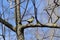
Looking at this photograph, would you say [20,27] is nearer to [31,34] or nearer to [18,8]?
[18,8]

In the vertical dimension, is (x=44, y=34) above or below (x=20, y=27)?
below

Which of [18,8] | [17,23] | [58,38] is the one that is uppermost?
[18,8]

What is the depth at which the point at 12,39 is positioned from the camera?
508 centimetres

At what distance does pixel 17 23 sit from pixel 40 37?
206cm

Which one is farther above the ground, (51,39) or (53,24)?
(53,24)

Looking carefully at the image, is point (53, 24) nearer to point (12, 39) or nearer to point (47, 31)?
point (12, 39)

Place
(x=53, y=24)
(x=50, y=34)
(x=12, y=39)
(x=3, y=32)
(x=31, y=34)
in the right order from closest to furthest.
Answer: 1. (x=53, y=24)
2. (x=3, y=32)
3. (x=12, y=39)
4. (x=50, y=34)
5. (x=31, y=34)

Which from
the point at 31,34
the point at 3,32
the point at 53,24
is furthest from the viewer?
the point at 31,34

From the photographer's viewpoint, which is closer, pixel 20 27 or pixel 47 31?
pixel 20 27

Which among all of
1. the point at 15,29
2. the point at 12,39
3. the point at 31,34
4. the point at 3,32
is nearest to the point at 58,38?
the point at 31,34

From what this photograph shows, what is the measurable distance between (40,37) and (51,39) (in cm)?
24

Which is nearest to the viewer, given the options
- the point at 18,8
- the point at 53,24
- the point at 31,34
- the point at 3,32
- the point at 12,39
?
the point at 53,24

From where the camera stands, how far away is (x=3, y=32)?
4164 mm

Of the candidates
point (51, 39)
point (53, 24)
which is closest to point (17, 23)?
point (53, 24)
